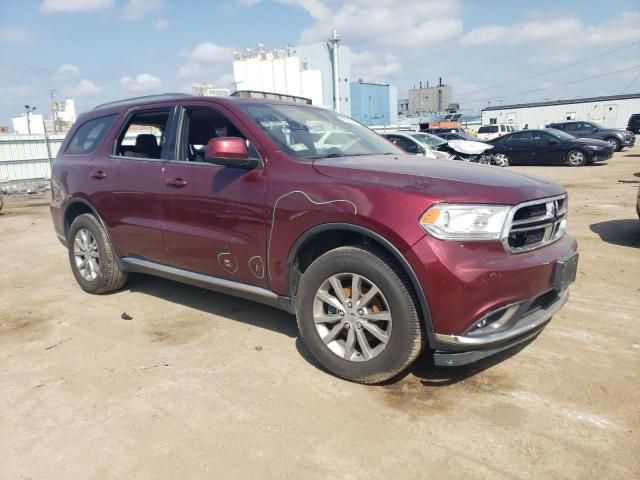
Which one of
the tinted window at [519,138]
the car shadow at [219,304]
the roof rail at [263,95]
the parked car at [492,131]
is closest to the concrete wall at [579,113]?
the parked car at [492,131]

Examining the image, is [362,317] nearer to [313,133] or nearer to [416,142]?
[313,133]

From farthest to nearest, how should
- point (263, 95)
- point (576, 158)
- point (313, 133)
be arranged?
point (576, 158)
point (263, 95)
point (313, 133)

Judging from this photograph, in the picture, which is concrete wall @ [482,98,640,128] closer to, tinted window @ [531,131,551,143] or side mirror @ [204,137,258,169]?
tinted window @ [531,131,551,143]

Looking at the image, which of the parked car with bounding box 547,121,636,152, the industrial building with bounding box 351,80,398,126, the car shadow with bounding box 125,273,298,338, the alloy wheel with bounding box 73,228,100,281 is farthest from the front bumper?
the industrial building with bounding box 351,80,398,126

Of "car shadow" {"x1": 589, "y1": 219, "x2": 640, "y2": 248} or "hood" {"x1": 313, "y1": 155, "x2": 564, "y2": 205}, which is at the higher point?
"hood" {"x1": 313, "y1": 155, "x2": 564, "y2": 205}

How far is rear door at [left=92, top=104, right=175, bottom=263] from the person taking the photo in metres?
4.28

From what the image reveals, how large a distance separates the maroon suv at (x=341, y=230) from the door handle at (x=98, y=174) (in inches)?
1.3

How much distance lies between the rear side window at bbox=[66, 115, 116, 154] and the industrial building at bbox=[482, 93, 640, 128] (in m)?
50.1

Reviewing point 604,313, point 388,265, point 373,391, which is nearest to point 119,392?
point 373,391

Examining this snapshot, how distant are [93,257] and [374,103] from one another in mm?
78527

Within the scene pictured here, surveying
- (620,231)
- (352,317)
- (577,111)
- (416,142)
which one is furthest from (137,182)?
(577,111)

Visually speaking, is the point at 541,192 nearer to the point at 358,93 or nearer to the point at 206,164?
the point at 206,164

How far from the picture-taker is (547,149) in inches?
728

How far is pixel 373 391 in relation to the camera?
10.2 ft
